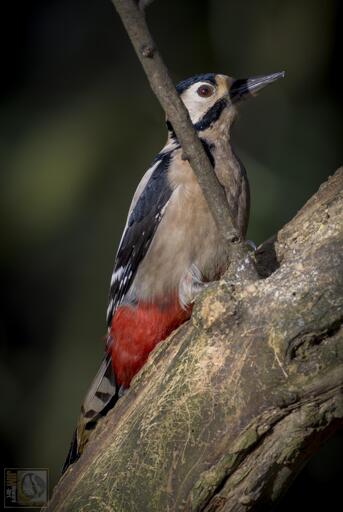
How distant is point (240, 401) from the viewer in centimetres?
264

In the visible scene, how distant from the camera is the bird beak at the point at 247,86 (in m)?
4.02

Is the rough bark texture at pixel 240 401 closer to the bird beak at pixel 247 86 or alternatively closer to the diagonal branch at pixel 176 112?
the diagonal branch at pixel 176 112

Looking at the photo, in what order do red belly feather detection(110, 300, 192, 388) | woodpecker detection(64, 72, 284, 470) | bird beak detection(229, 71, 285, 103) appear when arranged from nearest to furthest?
woodpecker detection(64, 72, 284, 470) → red belly feather detection(110, 300, 192, 388) → bird beak detection(229, 71, 285, 103)

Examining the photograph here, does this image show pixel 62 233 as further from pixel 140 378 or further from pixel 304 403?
pixel 304 403

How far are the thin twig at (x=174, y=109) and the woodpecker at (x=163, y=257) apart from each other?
0.80 metres

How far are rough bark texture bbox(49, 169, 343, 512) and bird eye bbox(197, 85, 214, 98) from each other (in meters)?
1.41

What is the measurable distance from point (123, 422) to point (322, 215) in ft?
3.61

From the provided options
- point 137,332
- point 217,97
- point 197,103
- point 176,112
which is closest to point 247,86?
point 217,97

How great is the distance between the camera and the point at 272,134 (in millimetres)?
5711

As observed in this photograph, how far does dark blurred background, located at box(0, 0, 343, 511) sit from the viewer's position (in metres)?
5.37

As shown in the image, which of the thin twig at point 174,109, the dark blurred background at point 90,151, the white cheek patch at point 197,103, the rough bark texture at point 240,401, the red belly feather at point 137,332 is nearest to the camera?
the thin twig at point 174,109

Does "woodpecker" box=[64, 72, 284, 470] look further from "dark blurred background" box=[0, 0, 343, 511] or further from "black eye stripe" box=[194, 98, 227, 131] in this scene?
"dark blurred background" box=[0, 0, 343, 511]

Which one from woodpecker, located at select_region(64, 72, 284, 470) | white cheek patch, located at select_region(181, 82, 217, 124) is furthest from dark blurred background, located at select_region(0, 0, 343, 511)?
woodpecker, located at select_region(64, 72, 284, 470)

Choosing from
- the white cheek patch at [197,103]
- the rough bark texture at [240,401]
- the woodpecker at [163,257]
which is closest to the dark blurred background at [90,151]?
the white cheek patch at [197,103]
